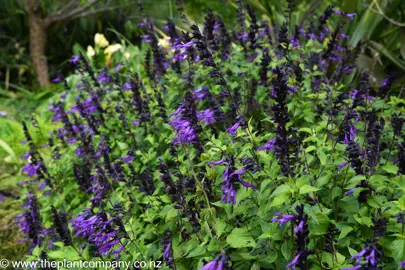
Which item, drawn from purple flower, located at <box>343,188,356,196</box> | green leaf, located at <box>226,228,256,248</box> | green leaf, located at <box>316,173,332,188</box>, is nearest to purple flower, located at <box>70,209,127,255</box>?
green leaf, located at <box>226,228,256,248</box>

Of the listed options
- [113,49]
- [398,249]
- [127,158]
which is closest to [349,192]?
[398,249]

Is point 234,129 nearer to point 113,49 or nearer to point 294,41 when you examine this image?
point 294,41

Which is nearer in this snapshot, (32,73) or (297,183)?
(297,183)

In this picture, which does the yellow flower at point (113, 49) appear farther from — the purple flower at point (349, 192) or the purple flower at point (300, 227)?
the purple flower at point (300, 227)

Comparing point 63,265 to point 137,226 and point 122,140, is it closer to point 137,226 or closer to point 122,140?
point 137,226

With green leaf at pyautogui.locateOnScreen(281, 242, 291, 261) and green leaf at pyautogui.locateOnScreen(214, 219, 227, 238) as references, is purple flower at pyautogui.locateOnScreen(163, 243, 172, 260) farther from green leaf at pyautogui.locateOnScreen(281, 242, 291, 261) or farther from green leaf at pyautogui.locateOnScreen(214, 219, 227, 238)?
green leaf at pyautogui.locateOnScreen(281, 242, 291, 261)

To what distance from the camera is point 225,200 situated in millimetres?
1789

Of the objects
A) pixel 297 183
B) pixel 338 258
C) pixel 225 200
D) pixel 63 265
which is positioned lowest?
pixel 63 265

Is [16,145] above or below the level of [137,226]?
below

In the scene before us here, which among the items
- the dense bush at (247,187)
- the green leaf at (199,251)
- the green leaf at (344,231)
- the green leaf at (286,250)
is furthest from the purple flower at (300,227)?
the green leaf at (199,251)

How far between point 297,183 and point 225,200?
0.30 metres

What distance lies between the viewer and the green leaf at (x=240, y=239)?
1703mm

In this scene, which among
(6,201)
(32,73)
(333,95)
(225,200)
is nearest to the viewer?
(225,200)

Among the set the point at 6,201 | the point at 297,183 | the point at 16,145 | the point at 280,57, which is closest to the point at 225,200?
the point at 297,183
